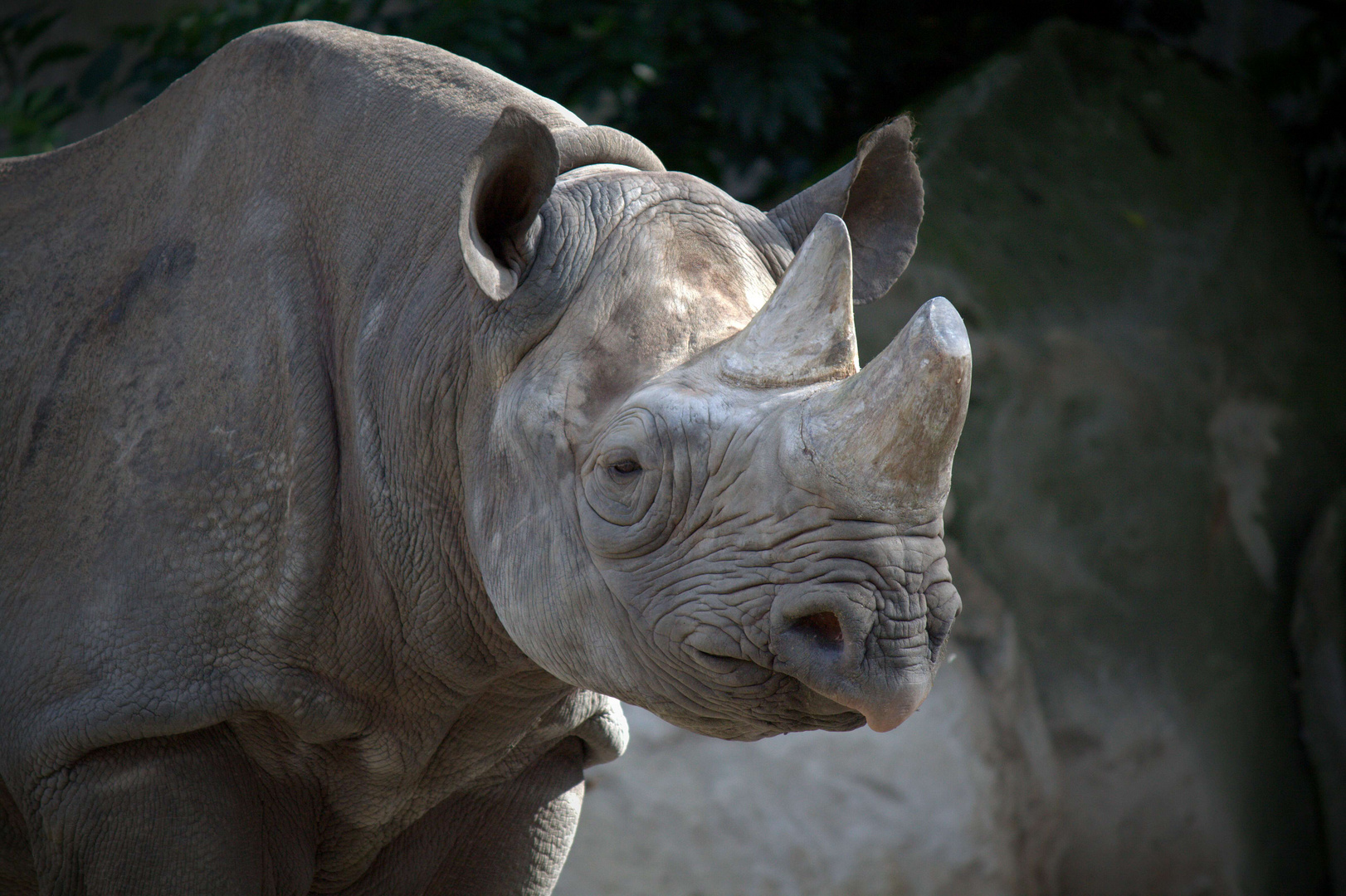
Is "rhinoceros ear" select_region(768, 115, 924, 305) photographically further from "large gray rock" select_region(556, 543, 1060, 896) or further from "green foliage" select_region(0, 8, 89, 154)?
"green foliage" select_region(0, 8, 89, 154)

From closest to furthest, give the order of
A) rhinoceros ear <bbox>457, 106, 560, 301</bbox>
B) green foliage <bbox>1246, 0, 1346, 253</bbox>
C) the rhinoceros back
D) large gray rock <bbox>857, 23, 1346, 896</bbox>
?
rhinoceros ear <bbox>457, 106, 560, 301</bbox>
the rhinoceros back
large gray rock <bbox>857, 23, 1346, 896</bbox>
green foliage <bbox>1246, 0, 1346, 253</bbox>

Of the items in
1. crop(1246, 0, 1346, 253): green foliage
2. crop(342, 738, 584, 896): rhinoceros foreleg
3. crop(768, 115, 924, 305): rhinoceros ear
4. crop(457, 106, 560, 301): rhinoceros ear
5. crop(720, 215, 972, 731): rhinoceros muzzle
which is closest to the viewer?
crop(720, 215, 972, 731): rhinoceros muzzle

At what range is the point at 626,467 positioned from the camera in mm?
1805

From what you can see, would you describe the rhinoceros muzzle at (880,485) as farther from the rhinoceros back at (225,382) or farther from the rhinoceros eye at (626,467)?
the rhinoceros back at (225,382)

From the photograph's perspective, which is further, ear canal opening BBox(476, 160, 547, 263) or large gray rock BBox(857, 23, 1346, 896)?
large gray rock BBox(857, 23, 1346, 896)

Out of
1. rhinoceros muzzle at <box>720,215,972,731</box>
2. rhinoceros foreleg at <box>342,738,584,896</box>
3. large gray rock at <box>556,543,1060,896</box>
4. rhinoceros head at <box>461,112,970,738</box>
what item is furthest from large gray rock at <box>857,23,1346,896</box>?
rhinoceros muzzle at <box>720,215,972,731</box>

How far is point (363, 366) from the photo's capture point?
2.15 meters

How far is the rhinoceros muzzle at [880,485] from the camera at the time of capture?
5.28 feet

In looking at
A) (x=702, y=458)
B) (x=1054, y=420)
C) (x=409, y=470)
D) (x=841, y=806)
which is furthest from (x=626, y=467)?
(x=1054, y=420)

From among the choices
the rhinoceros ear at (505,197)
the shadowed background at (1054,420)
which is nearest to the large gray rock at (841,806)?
the shadowed background at (1054,420)

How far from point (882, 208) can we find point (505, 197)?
0.69 meters

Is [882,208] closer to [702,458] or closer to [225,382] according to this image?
A: [702,458]

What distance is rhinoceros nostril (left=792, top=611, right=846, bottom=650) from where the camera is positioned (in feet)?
5.43

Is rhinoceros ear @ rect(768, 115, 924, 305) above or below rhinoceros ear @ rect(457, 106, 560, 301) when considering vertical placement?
below
